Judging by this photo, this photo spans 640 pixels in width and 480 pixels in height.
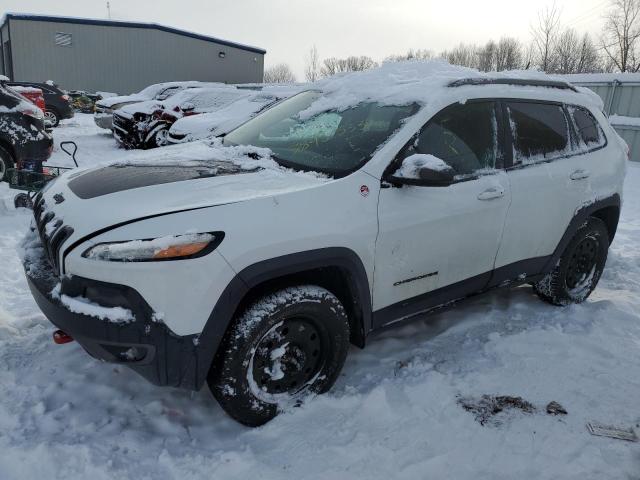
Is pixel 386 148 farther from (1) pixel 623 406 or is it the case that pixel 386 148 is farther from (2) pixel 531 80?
(1) pixel 623 406

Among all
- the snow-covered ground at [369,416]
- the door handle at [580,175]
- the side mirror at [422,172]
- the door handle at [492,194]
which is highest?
the side mirror at [422,172]

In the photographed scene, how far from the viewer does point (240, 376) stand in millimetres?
2381

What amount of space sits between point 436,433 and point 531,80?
2.64 metres

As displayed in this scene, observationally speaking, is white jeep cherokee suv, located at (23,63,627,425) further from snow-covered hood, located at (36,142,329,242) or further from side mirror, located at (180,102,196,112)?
side mirror, located at (180,102,196,112)

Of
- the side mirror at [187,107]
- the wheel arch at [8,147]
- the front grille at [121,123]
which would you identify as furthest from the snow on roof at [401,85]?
the front grille at [121,123]

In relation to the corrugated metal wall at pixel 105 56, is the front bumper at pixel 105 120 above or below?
below

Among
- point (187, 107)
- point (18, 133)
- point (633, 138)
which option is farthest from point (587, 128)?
point (633, 138)

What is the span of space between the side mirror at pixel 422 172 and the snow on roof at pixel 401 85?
1.66ft

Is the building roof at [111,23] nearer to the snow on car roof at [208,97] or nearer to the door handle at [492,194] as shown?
the snow on car roof at [208,97]

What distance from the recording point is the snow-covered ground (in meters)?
2.30

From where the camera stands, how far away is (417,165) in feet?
8.66

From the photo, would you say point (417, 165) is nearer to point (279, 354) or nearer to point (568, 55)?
point (279, 354)

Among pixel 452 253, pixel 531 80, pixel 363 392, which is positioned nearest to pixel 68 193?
pixel 363 392

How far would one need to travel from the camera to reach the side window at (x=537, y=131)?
11.3 ft
